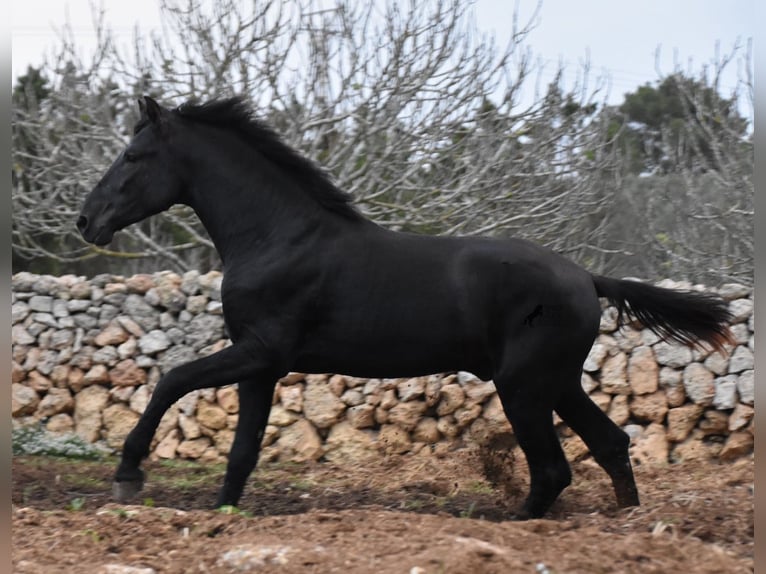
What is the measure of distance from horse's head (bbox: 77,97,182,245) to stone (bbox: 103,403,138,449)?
362cm

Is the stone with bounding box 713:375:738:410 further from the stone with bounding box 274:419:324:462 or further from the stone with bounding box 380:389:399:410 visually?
the stone with bounding box 274:419:324:462

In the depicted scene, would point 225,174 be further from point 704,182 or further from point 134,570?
point 704,182

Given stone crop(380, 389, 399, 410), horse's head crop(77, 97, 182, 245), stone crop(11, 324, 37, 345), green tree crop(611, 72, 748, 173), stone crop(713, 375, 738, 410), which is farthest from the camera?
green tree crop(611, 72, 748, 173)

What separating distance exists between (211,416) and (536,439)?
158 inches

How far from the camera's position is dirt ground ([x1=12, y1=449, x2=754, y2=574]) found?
12.0ft

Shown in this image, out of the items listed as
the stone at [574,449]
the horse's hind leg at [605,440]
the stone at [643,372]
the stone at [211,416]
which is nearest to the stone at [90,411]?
the stone at [211,416]

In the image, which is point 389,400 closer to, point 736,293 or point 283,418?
point 283,418

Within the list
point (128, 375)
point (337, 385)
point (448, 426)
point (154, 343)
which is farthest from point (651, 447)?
point (128, 375)

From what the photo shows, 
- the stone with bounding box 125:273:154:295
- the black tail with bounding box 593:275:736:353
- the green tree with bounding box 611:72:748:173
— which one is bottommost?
the black tail with bounding box 593:275:736:353

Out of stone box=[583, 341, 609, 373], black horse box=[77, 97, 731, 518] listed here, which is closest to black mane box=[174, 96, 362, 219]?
black horse box=[77, 97, 731, 518]

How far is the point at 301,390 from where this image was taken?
8234 mm

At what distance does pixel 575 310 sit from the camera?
500 cm

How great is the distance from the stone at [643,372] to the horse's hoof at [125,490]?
4.13 meters

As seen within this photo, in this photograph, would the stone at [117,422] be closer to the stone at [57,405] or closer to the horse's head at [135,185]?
the stone at [57,405]
